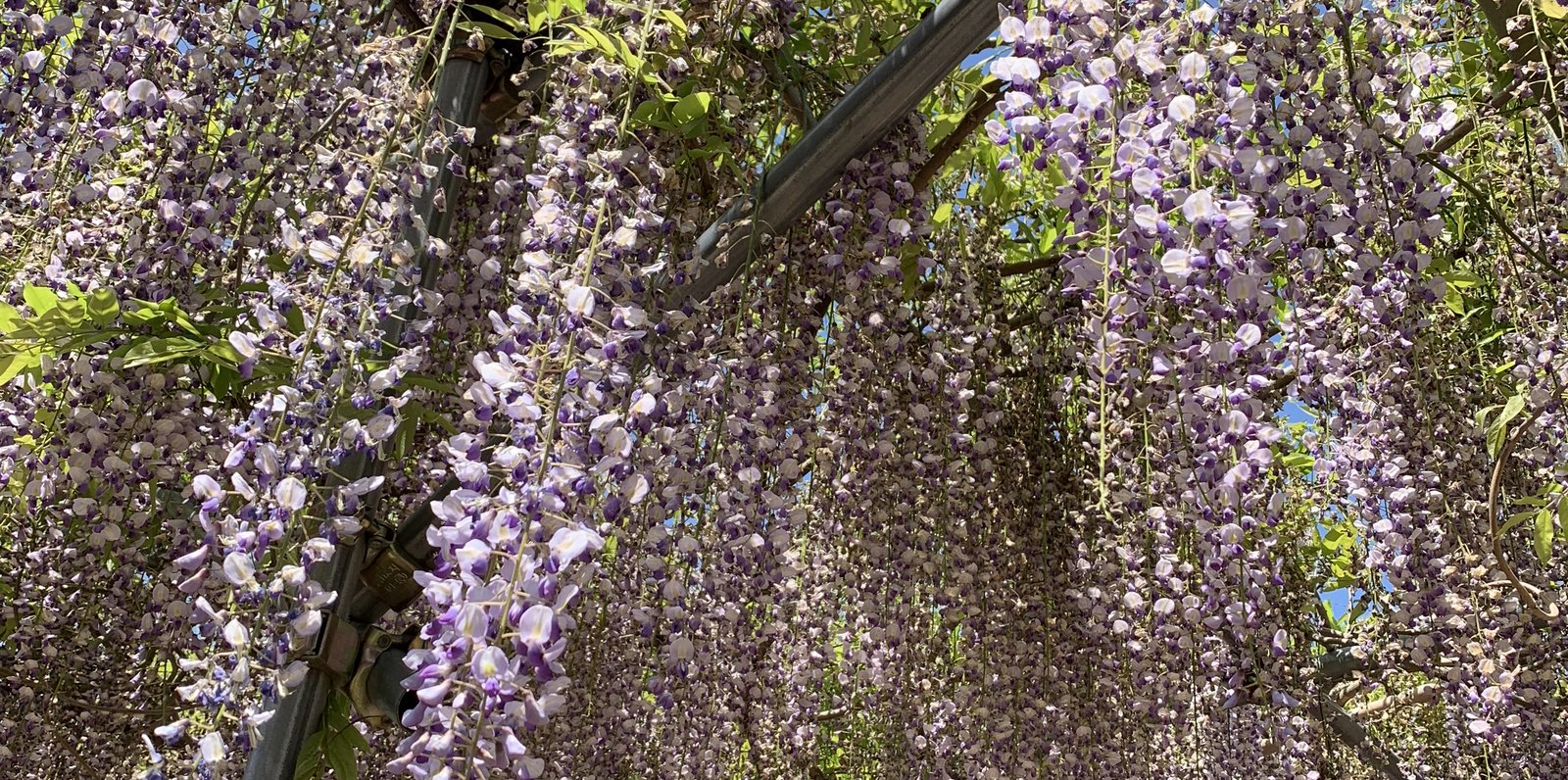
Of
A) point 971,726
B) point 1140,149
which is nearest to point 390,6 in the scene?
point 1140,149

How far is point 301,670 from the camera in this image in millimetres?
1425

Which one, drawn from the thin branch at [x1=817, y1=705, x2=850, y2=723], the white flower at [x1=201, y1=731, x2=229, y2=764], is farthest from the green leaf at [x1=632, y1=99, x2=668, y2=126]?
the thin branch at [x1=817, y1=705, x2=850, y2=723]

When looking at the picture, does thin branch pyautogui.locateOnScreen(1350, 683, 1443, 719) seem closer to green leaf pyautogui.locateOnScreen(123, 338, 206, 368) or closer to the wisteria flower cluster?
the wisteria flower cluster

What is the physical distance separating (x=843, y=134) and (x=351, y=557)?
1.06 meters

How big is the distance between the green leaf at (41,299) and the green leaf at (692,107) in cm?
96

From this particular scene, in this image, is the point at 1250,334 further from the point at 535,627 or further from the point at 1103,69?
the point at 535,627

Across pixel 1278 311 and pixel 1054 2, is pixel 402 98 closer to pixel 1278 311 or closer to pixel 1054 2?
pixel 1054 2

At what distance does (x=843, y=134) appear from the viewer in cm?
227

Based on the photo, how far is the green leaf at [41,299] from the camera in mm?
1879

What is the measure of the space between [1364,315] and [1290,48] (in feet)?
1.79

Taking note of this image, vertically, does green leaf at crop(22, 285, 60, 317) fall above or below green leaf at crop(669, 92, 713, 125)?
below

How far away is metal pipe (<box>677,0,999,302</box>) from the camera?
6.86 feet

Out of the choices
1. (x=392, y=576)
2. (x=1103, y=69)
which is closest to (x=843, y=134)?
(x=1103, y=69)

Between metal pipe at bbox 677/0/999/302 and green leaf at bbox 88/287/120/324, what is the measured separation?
841mm
